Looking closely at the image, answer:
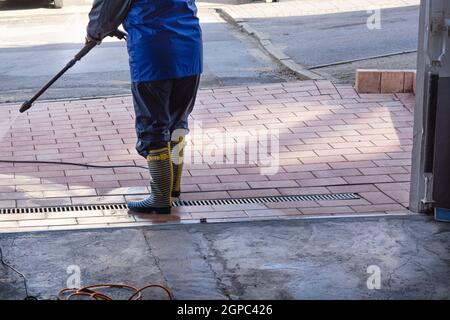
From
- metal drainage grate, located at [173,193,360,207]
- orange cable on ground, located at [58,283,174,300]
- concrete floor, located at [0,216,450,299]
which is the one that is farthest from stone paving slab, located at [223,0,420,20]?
orange cable on ground, located at [58,283,174,300]

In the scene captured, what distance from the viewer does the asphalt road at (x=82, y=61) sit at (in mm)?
9305

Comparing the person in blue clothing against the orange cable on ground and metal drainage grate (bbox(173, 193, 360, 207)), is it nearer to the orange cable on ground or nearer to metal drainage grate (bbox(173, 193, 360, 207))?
metal drainage grate (bbox(173, 193, 360, 207))

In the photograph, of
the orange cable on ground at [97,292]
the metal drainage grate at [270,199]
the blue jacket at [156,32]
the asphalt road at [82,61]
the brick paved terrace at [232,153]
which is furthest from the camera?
the asphalt road at [82,61]

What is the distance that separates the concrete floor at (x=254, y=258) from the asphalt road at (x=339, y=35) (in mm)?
5155

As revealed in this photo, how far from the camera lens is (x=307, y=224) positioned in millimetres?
5129

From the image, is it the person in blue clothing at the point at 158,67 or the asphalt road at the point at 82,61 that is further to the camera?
the asphalt road at the point at 82,61

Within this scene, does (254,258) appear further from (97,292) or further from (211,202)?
(211,202)

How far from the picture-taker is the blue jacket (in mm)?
5141

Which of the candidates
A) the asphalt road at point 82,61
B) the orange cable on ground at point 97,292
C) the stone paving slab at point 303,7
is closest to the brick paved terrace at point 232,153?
the asphalt road at point 82,61

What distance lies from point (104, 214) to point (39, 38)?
7.50m

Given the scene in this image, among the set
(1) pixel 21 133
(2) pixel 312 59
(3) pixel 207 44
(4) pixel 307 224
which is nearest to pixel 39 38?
(3) pixel 207 44

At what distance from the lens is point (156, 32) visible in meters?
5.15

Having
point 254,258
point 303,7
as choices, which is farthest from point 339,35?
point 254,258

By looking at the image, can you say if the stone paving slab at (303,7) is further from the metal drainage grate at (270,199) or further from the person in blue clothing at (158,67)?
the person in blue clothing at (158,67)
